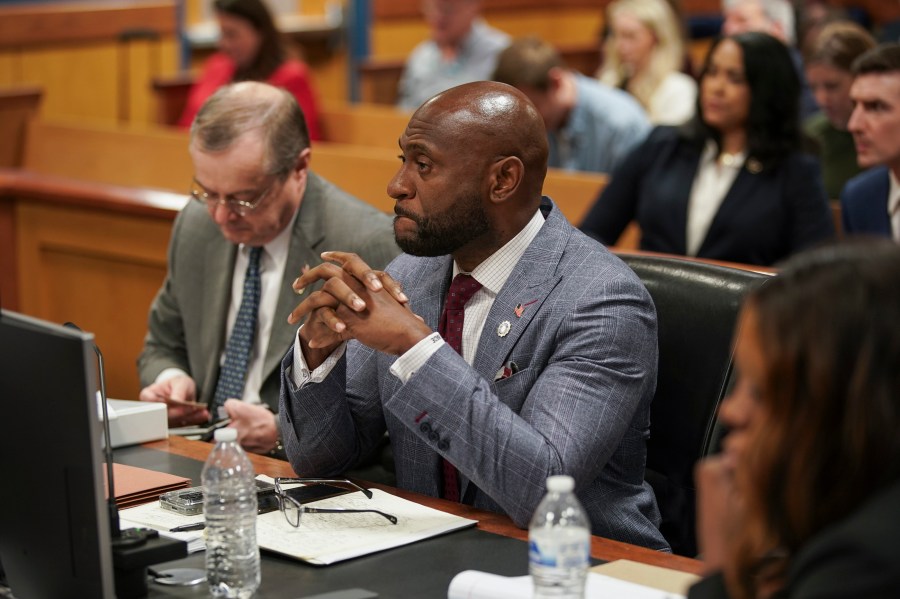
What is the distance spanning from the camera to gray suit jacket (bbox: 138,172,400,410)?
326cm

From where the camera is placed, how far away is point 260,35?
720cm

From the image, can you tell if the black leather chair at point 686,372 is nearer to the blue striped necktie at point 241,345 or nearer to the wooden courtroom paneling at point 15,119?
the blue striped necktie at point 241,345

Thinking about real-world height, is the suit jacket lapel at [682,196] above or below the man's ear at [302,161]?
below

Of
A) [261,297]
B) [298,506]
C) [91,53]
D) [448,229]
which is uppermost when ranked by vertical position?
[91,53]

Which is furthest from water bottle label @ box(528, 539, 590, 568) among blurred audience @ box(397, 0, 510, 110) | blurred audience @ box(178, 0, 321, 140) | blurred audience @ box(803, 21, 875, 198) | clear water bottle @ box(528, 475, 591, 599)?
blurred audience @ box(397, 0, 510, 110)

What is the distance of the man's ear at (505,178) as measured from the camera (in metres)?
2.48

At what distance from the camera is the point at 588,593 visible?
1794mm

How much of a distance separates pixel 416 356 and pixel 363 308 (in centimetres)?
13

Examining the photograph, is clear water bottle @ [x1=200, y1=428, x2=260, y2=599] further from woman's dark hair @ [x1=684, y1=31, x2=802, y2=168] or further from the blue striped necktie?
woman's dark hair @ [x1=684, y1=31, x2=802, y2=168]

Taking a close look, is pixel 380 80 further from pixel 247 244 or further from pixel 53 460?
pixel 53 460

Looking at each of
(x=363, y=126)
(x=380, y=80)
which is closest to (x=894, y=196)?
(x=363, y=126)

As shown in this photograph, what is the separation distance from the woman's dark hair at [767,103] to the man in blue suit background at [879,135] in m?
0.33

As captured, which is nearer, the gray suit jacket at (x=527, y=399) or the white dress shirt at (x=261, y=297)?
the gray suit jacket at (x=527, y=399)

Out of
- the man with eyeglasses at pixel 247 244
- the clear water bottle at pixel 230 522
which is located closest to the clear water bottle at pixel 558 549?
the clear water bottle at pixel 230 522
